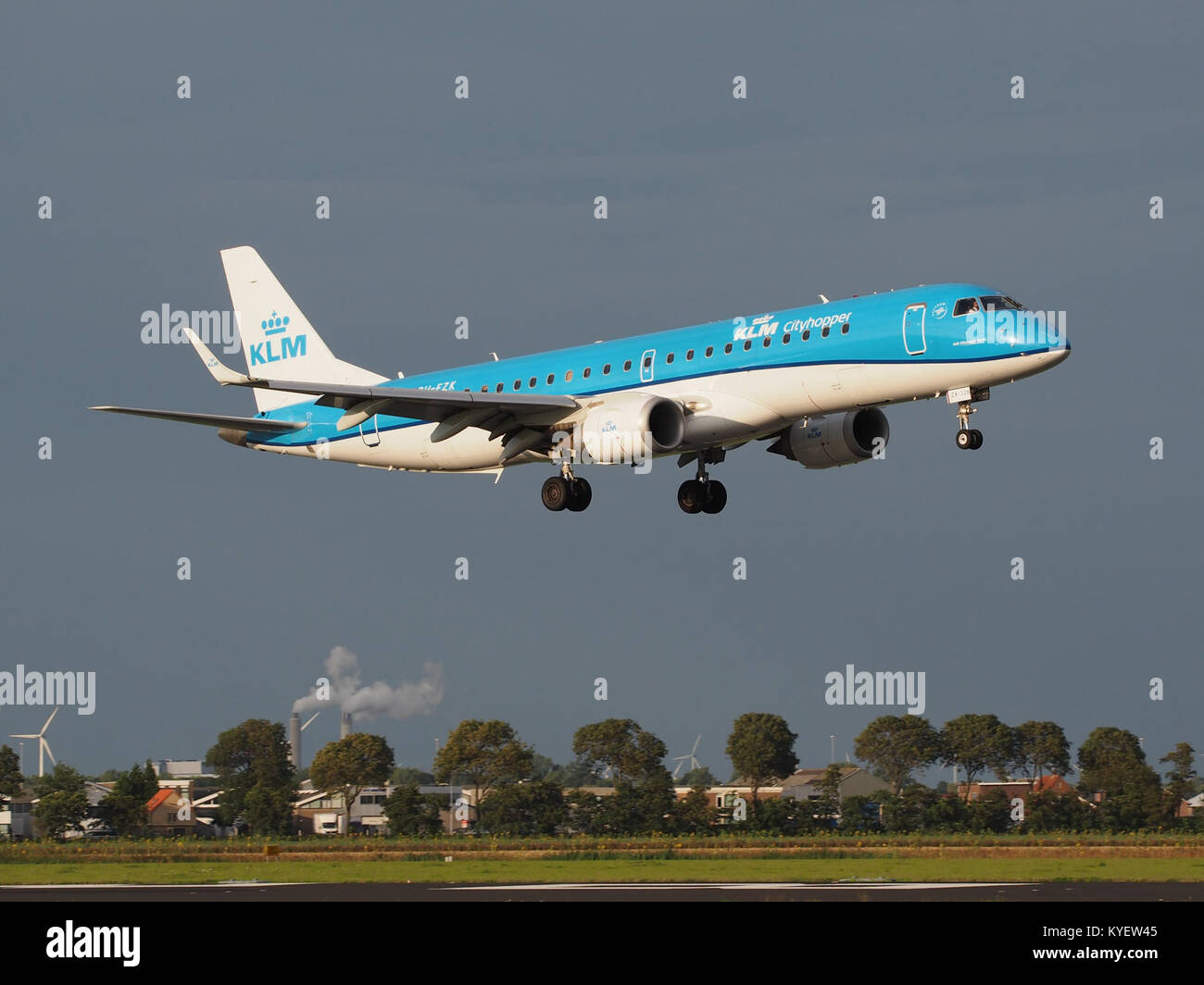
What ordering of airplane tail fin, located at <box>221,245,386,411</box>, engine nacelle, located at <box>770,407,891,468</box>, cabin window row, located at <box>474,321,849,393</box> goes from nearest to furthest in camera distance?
1. cabin window row, located at <box>474,321,849,393</box>
2. engine nacelle, located at <box>770,407,891,468</box>
3. airplane tail fin, located at <box>221,245,386,411</box>

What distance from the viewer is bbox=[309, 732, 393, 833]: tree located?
366 feet

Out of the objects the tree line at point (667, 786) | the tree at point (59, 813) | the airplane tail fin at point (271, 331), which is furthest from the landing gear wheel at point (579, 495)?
the tree at point (59, 813)

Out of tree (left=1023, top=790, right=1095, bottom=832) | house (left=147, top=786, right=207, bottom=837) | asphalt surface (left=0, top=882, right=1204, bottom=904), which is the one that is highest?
asphalt surface (left=0, top=882, right=1204, bottom=904)

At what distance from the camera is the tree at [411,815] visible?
77062 mm

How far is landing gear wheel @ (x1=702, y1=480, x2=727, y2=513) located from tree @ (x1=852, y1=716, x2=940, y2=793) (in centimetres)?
7201

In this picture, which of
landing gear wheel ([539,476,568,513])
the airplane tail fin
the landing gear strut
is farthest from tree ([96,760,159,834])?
the landing gear strut

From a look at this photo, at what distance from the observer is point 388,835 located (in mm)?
77125

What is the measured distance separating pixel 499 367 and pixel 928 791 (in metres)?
38.9

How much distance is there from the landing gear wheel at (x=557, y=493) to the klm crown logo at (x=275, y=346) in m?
16.1

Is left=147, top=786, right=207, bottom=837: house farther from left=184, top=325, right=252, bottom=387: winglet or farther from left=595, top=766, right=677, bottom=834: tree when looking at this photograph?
left=184, top=325, right=252, bottom=387: winglet
